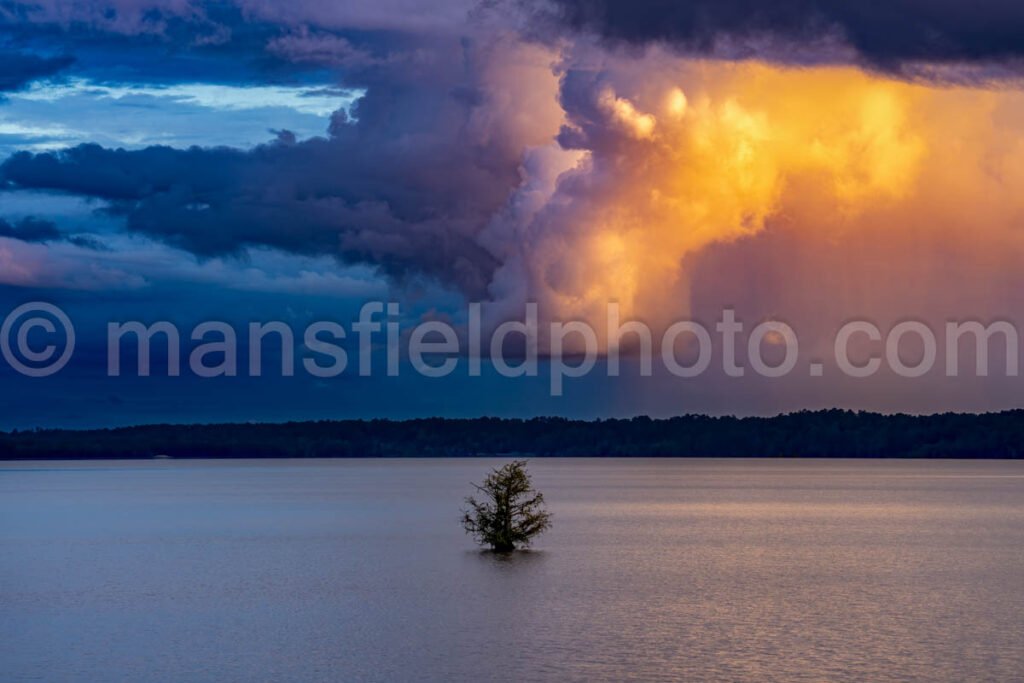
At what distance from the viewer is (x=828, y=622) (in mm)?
61938

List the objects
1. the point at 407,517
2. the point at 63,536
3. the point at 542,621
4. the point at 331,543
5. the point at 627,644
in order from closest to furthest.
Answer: the point at 627,644 → the point at 542,621 → the point at 331,543 → the point at 63,536 → the point at 407,517

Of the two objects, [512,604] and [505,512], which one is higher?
[505,512]

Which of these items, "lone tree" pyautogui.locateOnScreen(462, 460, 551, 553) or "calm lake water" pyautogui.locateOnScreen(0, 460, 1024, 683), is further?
"lone tree" pyautogui.locateOnScreen(462, 460, 551, 553)

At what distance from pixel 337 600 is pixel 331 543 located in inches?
1585

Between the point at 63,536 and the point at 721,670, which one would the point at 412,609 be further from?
the point at 63,536

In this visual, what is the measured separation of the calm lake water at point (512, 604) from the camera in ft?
165

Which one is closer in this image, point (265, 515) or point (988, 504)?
point (265, 515)

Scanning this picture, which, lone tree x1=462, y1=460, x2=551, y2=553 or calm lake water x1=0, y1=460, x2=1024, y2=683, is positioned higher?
lone tree x1=462, y1=460, x2=551, y2=553

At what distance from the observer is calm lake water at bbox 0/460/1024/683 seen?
50.4 meters

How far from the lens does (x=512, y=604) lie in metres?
67.0

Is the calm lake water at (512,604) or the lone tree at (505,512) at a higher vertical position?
the lone tree at (505,512)

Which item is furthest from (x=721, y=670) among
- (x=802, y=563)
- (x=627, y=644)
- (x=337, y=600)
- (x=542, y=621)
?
(x=802, y=563)

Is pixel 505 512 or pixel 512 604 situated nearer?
pixel 512 604

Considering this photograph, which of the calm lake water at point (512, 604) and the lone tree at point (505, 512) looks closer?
the calm lake water at point (512, 604)
